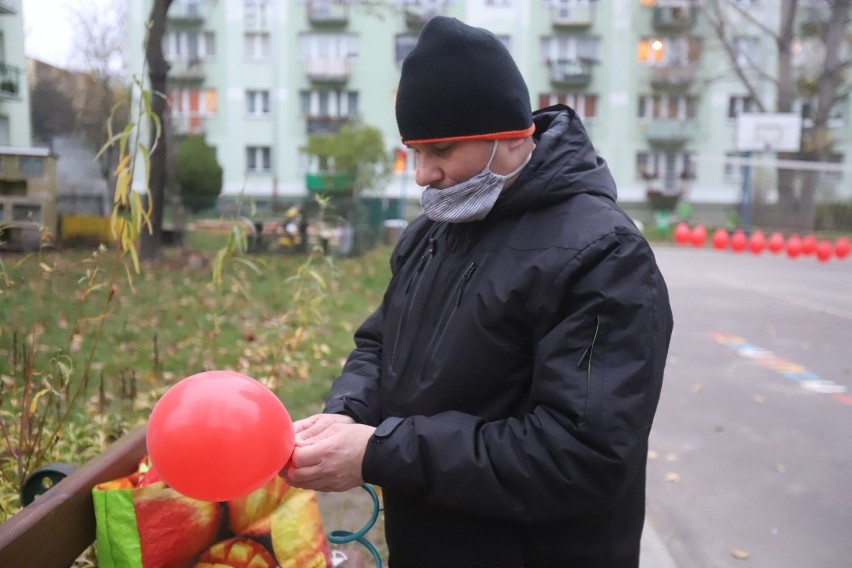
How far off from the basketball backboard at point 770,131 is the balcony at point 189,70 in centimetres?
2538

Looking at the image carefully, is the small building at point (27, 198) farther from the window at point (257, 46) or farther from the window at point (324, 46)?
the window at point (257, 46)

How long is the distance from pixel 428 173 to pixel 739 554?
→ 10.6ft

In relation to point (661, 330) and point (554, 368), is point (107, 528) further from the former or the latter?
point (661, 330)

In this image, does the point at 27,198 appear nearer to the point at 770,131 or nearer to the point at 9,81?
the point at 9,81

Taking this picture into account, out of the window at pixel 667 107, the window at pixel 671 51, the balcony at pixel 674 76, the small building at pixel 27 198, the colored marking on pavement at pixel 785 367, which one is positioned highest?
the window at pixel 671 51

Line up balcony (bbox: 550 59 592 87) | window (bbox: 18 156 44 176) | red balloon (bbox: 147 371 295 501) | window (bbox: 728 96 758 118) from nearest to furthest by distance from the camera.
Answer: red balloon (bbox: 147 371 295 501)
window (bbox: 18 156 44 176)
balcony (bbox: 550 59 592 87)
window (bbox: 728 96 758 118)

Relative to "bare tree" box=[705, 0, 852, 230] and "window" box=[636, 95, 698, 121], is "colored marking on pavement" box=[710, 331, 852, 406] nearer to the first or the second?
"bare tree" box=[705, 0, 852, 230]

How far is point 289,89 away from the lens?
40.6m

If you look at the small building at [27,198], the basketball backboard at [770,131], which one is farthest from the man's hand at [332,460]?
the basketball backboard at [770,131]

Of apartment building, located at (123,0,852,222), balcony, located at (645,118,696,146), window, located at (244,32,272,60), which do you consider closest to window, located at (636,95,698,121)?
apartment building, located at (123,0,852,222)

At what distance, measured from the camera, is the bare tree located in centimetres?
3139

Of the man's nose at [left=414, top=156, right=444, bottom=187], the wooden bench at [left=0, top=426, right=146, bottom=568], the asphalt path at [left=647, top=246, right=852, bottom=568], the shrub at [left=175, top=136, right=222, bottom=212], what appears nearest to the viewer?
the man's nose at [left=414, top=156, right=444, bottom=187]

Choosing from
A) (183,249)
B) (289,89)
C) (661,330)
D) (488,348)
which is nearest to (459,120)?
(488,348)

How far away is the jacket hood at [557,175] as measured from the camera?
1669 millimetres
